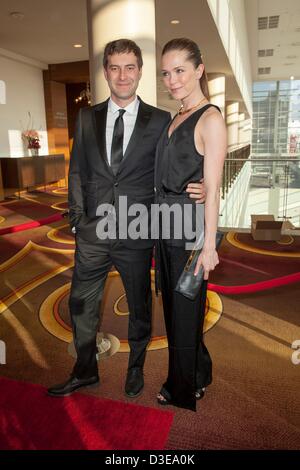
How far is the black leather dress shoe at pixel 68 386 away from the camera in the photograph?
75.0 inches

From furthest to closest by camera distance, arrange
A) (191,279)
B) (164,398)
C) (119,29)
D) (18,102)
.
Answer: (18,102) → (119,29) → (164,398) → (191,279)

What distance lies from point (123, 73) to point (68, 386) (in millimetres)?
1527

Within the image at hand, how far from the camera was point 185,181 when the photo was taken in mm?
1547

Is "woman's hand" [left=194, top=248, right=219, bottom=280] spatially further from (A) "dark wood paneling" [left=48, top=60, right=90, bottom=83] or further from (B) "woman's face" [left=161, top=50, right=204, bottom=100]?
(A) "dark wood paneling" [left=48, top=60, right=90, bottom=83]

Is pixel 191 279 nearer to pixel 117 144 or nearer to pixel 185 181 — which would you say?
pixel 185 181

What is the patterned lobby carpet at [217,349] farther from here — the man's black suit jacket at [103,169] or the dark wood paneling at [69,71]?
the dark wood paneling at [69,71]

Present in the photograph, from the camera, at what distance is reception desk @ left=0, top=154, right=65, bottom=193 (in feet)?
28.5

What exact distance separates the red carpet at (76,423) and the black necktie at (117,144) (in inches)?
44.3

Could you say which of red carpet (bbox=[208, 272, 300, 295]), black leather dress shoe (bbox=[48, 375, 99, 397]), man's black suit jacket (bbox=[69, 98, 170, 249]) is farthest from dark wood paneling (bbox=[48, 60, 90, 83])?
black leather dress shoe (bbox=[48, 375, 99, 397])

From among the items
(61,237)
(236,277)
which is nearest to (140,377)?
(236,277)

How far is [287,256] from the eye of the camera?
166 inches

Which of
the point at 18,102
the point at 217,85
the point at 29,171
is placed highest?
the point at 217,85

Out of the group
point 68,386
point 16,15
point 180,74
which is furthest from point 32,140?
point 180,74
